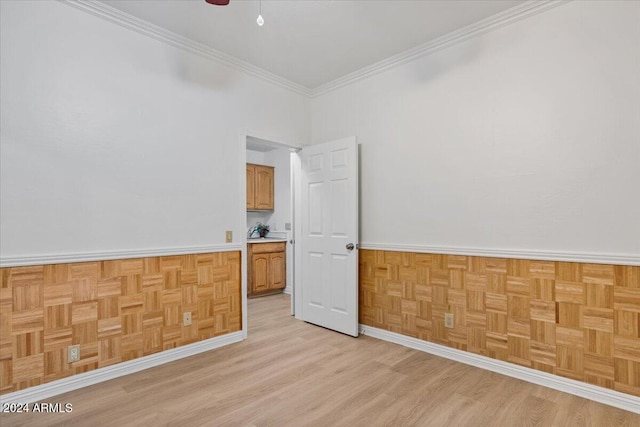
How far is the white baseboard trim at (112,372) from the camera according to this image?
7.39 feet

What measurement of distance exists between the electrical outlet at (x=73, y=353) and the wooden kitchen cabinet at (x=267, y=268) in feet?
9.72

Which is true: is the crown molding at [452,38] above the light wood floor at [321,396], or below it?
above

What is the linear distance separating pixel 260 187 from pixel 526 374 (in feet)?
15.5

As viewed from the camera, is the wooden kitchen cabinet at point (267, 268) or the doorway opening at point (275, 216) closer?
the wooden kitchen cabinet at point (267, 268)

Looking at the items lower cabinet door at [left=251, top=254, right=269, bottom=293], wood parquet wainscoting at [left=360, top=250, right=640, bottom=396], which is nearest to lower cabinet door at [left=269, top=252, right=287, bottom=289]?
lower cabinet door at [left=251, top=254, right=269, bottom=293]

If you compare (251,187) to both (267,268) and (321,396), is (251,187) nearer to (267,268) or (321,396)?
(267,268)

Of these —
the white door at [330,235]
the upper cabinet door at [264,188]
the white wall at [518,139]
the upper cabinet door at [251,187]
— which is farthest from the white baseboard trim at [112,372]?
the upper cabinet door at [264,188]

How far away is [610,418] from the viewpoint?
6.83 ft

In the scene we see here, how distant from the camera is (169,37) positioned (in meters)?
2.97

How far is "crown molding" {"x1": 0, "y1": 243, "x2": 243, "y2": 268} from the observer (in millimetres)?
2250

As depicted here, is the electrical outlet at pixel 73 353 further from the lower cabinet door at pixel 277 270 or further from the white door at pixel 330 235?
the lower cabinet door at pixel 277 270

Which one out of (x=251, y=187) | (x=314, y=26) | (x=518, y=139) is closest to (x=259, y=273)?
(x=251, y=187)

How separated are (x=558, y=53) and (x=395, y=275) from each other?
2.30m

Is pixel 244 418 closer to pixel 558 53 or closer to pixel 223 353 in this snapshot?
pixel 223 353
